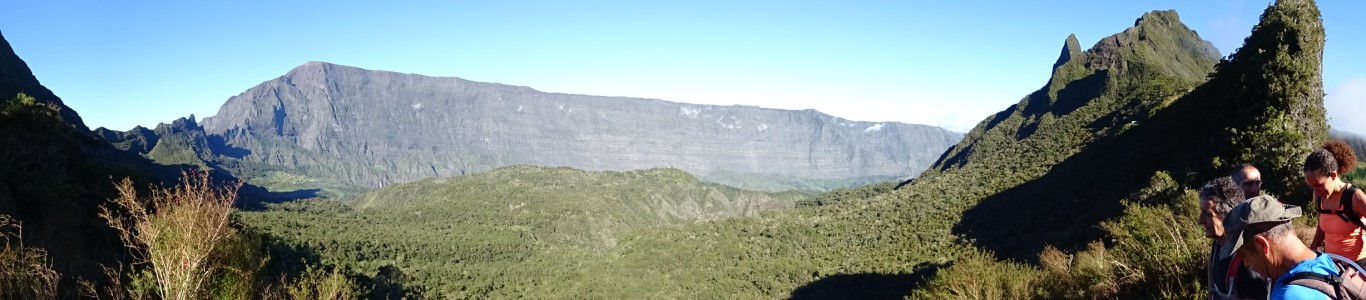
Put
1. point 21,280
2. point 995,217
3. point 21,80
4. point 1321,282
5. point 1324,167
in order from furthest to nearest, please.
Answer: point 21,80 → point 995,217 → point 21,280 → point 1324,167 → point 1321,282

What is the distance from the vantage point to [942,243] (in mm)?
51344

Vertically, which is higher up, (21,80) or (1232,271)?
(21,80)

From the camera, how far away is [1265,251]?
3.93m

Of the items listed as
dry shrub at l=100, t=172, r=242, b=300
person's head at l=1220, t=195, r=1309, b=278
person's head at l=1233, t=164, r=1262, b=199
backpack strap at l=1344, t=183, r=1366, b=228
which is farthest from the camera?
dry shrub at l=100, t=172, r=242, b=300

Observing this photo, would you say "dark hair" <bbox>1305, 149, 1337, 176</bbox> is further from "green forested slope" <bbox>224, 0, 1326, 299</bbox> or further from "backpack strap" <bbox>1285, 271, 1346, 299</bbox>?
"green forested slope" <bbox>224, 0, 1326, 299</bbox>

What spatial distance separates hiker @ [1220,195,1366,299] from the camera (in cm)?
345

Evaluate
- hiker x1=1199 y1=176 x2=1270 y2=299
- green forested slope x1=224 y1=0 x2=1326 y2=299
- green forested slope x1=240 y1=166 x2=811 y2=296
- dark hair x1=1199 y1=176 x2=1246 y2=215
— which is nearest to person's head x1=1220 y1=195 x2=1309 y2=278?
hiker x1=1199 y1=176 x2=1270 y2=299

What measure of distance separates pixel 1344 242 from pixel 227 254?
20968mm

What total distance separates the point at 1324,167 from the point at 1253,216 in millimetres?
3149

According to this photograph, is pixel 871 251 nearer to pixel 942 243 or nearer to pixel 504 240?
pixel 942 243

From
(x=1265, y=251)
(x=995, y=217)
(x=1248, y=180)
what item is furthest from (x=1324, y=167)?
(x=995, y=217)

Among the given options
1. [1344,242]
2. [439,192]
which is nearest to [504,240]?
[439,192]

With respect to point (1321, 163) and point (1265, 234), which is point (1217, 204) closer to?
point (1265, 234)

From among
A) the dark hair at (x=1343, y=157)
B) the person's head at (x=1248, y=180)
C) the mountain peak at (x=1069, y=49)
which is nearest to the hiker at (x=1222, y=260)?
the person's head at (x=1248, y=180)
